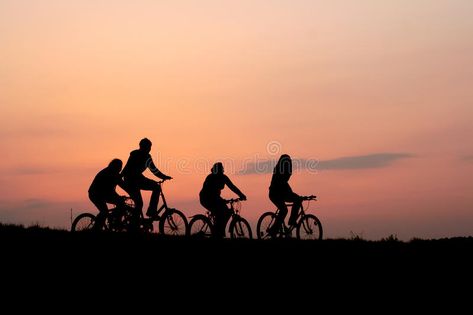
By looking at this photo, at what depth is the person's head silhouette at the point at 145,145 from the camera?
20625 millimetres

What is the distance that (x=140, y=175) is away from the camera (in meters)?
20.7

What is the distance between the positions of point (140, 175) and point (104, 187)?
0.98 meters

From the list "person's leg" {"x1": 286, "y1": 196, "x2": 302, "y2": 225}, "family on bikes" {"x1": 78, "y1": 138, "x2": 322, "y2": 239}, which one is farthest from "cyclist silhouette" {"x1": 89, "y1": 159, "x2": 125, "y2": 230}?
"person's leg" {"x1": 286, "y1": 196, "x2": 302, "y2": 225}

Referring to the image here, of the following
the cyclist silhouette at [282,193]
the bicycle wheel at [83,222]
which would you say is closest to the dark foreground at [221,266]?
the bicycle wheel at [83,222]

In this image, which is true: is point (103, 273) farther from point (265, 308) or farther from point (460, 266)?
point (460, 266)

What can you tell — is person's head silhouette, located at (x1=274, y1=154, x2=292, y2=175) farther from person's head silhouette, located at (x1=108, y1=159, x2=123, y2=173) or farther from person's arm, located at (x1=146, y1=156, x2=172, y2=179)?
person's head silhouette, located at (x1=108, y1=159, x2=123, y2=173)

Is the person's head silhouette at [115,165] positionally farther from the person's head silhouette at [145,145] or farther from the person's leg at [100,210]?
the person's leg at [100,210]

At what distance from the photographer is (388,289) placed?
15.0m

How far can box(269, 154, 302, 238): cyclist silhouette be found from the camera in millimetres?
23516

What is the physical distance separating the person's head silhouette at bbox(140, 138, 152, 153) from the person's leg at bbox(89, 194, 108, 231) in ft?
5.50

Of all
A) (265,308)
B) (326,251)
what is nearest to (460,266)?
(326,251)

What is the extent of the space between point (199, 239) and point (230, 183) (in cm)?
346

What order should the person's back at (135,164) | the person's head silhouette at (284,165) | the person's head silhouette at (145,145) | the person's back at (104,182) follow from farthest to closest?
the person's head silhouette at (284,165), the person's head silhouette at (145,145), the person's back at (135,164), the person's back at (104,182)

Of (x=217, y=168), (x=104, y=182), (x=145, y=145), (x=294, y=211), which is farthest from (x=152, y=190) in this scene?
(x=294, y=211)
